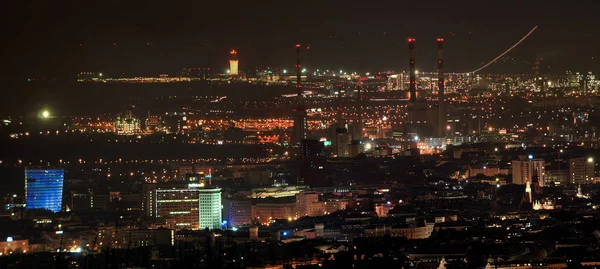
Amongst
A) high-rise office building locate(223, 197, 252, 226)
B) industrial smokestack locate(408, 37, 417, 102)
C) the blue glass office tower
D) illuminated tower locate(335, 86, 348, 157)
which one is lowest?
high-rise office building locate(223, 197, 252, 226)

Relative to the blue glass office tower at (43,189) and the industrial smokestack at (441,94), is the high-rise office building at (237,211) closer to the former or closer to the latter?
the blue glass office tower at (43,189)

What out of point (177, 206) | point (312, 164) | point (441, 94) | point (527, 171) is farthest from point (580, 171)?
point (441, 94)

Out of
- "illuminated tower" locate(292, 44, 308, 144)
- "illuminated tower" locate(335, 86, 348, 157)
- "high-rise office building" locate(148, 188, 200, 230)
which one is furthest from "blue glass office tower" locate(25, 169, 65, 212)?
"illuminated tower" locate(292, 44, 308, 144)

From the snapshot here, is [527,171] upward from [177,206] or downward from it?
upward

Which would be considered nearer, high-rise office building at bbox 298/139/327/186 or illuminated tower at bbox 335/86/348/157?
high-rise office building at bbox 298/139/327/186

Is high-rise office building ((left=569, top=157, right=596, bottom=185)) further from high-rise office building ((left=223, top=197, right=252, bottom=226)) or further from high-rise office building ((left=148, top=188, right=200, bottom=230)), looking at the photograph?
high-rise office building ((left=148, top=188, right=200, bottom=230))

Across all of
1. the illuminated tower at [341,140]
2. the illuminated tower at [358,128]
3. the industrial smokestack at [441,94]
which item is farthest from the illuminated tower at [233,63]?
the illuminated tower at [341,140]

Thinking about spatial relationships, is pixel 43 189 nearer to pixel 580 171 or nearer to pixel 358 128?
pixel 580 171
